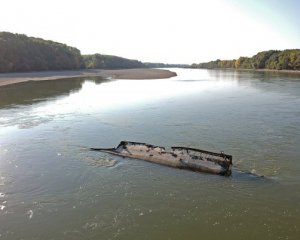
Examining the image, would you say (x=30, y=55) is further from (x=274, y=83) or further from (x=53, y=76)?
(x=274, y=83)

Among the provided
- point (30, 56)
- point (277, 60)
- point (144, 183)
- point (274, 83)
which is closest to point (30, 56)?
point (30, 56)

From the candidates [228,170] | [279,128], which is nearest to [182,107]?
[279,128]

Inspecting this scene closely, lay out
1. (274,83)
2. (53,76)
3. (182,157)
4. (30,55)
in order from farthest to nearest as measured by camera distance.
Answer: (30,55)
(53,76)
(274,83)
(182,157)

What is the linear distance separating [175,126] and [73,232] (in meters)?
18.4

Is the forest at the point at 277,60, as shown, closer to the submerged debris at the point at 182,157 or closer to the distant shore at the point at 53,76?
the distant shore at the point at 53,76

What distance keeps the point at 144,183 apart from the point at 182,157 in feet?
11.5

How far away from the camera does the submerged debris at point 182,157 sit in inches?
749

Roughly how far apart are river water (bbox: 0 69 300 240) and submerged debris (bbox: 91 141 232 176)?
0.59 meters

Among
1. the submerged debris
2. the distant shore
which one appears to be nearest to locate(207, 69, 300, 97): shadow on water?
the distant shore

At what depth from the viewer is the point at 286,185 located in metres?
17.4

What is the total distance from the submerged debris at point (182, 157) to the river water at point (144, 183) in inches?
23.2

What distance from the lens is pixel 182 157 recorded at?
20344 mm

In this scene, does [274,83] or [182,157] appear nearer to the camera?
[182,157]

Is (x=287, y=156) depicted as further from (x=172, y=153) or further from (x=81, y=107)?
(x=81, y=107)
